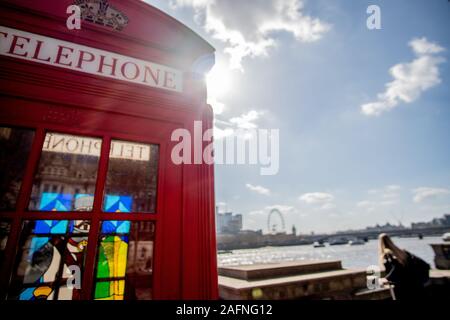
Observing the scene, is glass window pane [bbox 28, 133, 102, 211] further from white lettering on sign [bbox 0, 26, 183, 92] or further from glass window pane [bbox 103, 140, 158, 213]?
white lettering on sign [bbox 0, 26, 183, 92]

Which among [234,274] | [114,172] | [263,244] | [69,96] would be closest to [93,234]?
[114,172]

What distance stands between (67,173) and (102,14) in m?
1.21

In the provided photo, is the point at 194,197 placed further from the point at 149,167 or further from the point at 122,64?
the point at 122,64

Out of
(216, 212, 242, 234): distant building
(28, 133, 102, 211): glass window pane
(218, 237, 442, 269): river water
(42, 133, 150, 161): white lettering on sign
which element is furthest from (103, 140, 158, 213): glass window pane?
(216, 212, 242, 234): distant building

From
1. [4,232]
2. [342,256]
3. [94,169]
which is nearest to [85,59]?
Answer: [94,169]

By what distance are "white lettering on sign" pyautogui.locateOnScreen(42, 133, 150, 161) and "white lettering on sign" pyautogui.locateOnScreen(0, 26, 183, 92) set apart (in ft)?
1.54

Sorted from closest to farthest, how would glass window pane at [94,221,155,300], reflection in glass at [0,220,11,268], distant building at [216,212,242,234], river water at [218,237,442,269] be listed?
reflection in glass at [0,220,11,268]
glass window pane at [94,221,155,300]
river water at [218,237,442,269]
distant building at [216,212,242,234]

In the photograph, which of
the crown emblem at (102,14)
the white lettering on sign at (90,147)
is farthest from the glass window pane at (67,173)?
the crown emblem at (102,14)

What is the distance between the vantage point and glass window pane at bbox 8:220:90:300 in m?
1.35

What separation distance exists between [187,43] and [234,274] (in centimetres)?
427

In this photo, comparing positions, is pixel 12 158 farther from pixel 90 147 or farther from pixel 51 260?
pixel 51 260

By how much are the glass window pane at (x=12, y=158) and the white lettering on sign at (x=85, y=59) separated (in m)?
0.49

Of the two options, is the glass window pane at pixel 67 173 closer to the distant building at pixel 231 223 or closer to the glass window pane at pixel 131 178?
the glass window pane at pixel 131 178

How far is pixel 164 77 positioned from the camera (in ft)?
5.80
